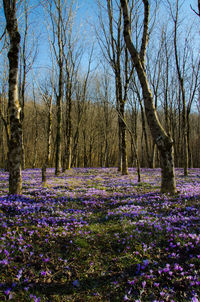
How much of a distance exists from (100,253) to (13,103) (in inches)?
248

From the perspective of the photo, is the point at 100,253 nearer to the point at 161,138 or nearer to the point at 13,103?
the point at 161,138

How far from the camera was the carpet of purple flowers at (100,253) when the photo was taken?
292 cm

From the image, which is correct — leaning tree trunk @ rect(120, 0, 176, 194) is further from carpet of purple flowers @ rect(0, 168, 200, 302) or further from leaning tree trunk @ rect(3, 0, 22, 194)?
leaning tree trunk @ rect(3, 0, 22, 194)

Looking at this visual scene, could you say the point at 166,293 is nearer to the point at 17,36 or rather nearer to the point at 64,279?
the point at 64,279

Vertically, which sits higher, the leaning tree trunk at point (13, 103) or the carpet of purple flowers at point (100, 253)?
the leaning tree trunk at point (13, 103)

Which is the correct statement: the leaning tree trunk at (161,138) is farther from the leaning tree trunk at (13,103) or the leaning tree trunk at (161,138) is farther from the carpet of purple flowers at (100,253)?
the leaning tree trunk at (13,103)

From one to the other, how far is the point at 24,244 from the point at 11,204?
2417 mm

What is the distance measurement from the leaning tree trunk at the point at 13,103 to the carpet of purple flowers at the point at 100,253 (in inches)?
54.6

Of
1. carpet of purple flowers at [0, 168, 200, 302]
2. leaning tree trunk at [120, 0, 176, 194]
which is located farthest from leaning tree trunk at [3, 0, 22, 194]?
leaning tree trunk at [120, 0, 176, 194]

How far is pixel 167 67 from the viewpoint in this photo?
22.5 m

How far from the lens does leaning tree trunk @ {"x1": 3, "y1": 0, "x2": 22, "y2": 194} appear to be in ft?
24.1

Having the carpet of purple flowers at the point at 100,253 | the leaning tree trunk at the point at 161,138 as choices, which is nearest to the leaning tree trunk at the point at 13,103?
the carpet of purple flowers at the point at 100,253

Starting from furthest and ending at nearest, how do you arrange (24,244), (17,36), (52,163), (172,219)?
(52,163) < (17,36) < (172,219) < (24,244)

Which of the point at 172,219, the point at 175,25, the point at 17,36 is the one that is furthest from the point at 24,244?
the point at 175,25
